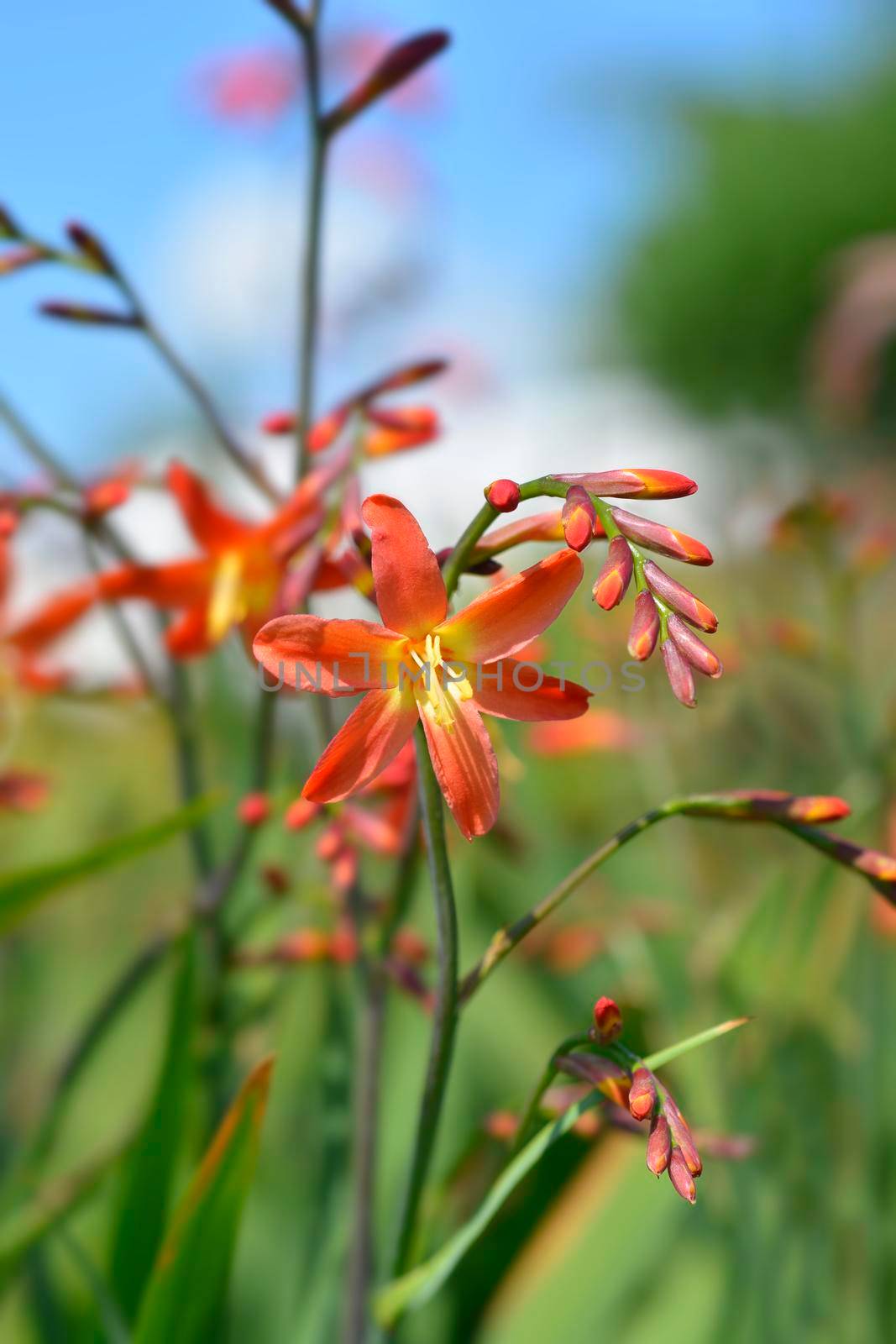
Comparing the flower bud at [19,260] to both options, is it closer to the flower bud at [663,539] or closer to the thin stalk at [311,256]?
the thin stalk at [311,256]

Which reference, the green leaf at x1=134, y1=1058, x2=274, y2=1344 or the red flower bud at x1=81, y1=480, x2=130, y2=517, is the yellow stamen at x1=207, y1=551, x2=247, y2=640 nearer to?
the red flower bud at x1=81, y1=480, x2=130, y2=517

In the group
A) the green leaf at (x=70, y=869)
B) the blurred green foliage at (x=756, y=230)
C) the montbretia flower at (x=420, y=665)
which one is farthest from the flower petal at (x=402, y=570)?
the blurred green foliage at (x=756, y=230)

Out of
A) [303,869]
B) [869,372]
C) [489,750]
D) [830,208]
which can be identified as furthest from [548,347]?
[489,750]

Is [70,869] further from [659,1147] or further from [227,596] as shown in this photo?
[659,1147]

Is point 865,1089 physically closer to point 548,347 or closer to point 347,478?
point 347,478

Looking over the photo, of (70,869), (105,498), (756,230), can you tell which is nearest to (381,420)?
(105,498)

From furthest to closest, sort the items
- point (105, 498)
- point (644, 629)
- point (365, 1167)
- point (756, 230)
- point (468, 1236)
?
point (756, 230)
point (105, 498)
point (365, 1167)
point (468, 1236)
point (644, 629)
